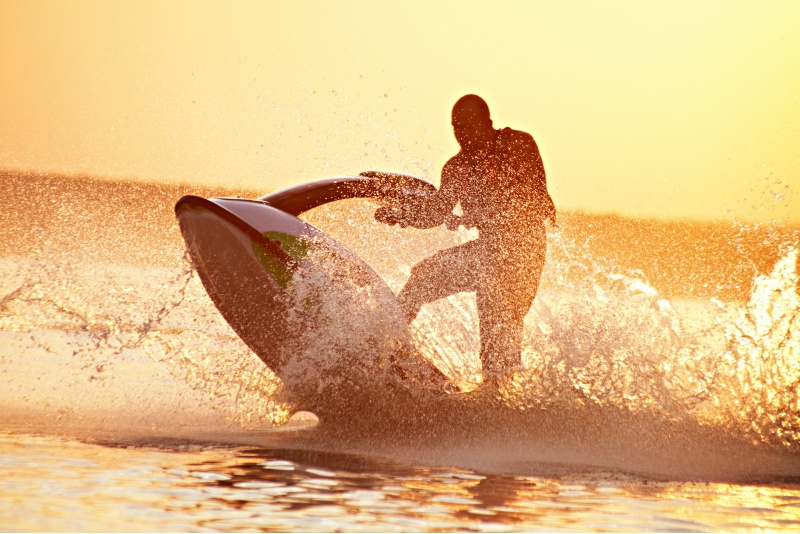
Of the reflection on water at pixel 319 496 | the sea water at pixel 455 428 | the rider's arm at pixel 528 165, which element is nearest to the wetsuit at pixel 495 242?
the rider's arm at pixel 528 165

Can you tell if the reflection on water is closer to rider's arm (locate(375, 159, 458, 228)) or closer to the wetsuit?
the wetsuit

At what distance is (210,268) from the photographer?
20.3 feet

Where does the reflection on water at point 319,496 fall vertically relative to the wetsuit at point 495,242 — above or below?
below

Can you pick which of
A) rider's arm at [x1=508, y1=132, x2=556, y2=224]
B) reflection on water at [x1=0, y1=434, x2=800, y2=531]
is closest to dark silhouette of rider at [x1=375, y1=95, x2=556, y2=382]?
rider's arm at [x1=508, y1=132, x2=556, y2=224]

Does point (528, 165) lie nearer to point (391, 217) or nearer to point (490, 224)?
point (490, 224)

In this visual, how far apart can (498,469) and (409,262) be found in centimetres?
301

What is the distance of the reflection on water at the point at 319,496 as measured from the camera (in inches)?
147

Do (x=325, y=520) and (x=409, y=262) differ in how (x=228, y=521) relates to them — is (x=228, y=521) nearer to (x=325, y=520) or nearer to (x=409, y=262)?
(x=325, y=520)

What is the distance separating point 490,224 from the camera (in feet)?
20.5

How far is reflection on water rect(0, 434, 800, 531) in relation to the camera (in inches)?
147

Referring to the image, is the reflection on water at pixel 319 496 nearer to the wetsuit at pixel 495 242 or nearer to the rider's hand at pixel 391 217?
the wetsuit at pixel 495 242

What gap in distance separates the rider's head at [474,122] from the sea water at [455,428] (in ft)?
3.38

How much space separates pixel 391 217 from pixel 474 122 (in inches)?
31.4

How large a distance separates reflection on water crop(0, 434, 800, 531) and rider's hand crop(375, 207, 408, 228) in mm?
1718
